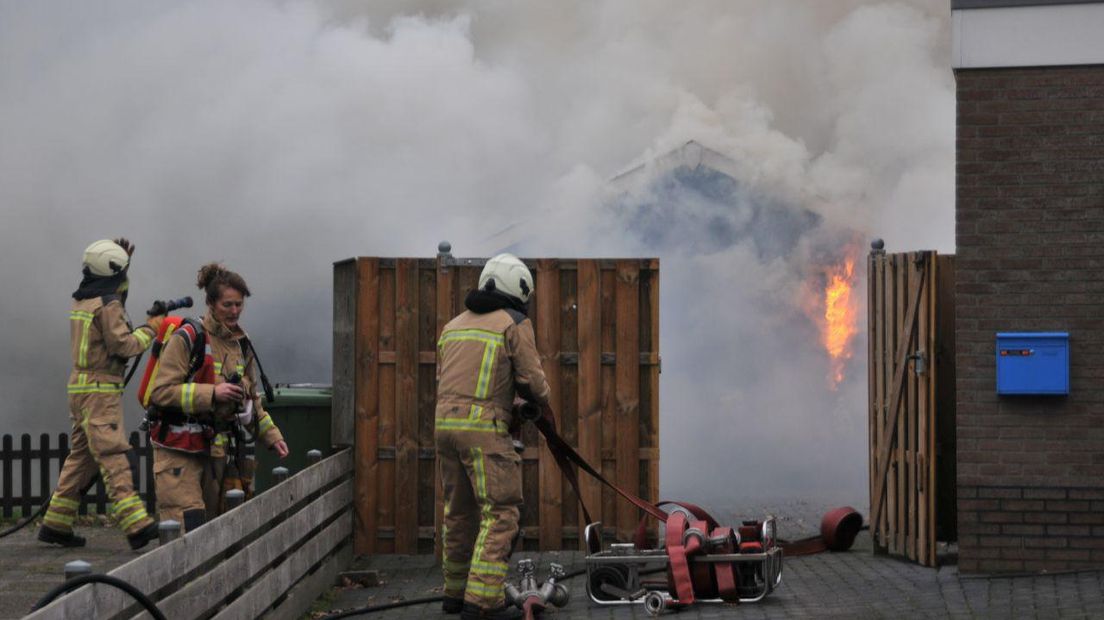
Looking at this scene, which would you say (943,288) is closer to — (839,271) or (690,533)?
(690,533)

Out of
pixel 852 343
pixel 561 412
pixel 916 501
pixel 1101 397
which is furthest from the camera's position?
pixel 852 343

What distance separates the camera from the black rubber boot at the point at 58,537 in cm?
1160

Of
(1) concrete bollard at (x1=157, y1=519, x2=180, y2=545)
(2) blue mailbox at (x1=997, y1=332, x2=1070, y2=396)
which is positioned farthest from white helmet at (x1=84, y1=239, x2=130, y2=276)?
(2) blue mailbox at (x1=997, y1=332, x2=1070, y2=396)

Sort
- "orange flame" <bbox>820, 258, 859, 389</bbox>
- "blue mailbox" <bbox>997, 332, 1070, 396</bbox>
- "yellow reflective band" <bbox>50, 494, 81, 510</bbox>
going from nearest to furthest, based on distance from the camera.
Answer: "blue mailbox" <bbox>997, 332, 1070, 396</bbox>
"yellow reflective band" <bbox>50, 494, 81, 510</bbox>
"orange flame" <bbox>820, 258, 859, 389</bbox>

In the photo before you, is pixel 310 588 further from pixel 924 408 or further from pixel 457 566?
pixel 924 408

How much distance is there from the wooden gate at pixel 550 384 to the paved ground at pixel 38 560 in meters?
1.80

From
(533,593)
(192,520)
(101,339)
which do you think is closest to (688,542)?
(533,593)

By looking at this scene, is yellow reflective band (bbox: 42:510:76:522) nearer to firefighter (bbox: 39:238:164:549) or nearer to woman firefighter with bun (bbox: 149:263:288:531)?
firefighter (bbox: 39:238:164:549)

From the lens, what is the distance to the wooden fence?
603 cm

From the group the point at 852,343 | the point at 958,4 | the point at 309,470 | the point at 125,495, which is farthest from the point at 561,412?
the point at 852,343

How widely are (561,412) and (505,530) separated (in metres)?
2.79

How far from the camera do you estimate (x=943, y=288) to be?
36.4ft

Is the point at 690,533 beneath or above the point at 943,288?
beneath

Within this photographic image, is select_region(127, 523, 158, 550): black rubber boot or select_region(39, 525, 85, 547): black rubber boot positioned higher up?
select_region(127, 523, 158, 550): black rubber boot
